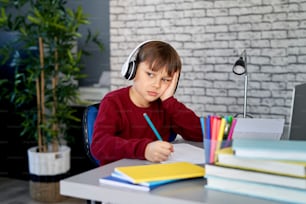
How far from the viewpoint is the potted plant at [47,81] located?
2994mm

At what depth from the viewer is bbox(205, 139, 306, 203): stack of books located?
0.70 metres

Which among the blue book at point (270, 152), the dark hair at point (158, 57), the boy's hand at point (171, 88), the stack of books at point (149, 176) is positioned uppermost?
the dark hair at point (158, 57)

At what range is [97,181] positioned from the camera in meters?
0.86

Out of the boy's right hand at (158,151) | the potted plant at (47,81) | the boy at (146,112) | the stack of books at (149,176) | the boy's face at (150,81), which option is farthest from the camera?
the potted plant at (47,81)

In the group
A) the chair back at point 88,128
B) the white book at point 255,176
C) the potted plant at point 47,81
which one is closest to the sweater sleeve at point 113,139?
the chair back at point 88,128

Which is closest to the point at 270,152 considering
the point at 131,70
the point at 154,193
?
the point at 154,193

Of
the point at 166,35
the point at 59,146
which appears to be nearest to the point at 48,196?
the point at 59,146

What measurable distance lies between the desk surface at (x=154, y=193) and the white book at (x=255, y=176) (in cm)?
4

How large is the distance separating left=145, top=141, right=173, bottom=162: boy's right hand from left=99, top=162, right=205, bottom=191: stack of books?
69 millimetres

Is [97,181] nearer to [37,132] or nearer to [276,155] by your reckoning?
[276,155]

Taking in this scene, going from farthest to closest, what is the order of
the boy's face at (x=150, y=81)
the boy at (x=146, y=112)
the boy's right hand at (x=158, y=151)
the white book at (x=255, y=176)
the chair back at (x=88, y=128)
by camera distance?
the chair back at (x=88, y=128), the boy's face at (x=150, y=81), the boy at (x=146, y=112), the boy's right hand at (x=158, y=151), the white book at (x=255, y=176)

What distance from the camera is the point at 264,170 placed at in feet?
2.38

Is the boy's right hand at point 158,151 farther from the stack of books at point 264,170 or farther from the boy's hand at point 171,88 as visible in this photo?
the boy's hand at point 171,88

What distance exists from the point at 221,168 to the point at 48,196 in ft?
8.50
